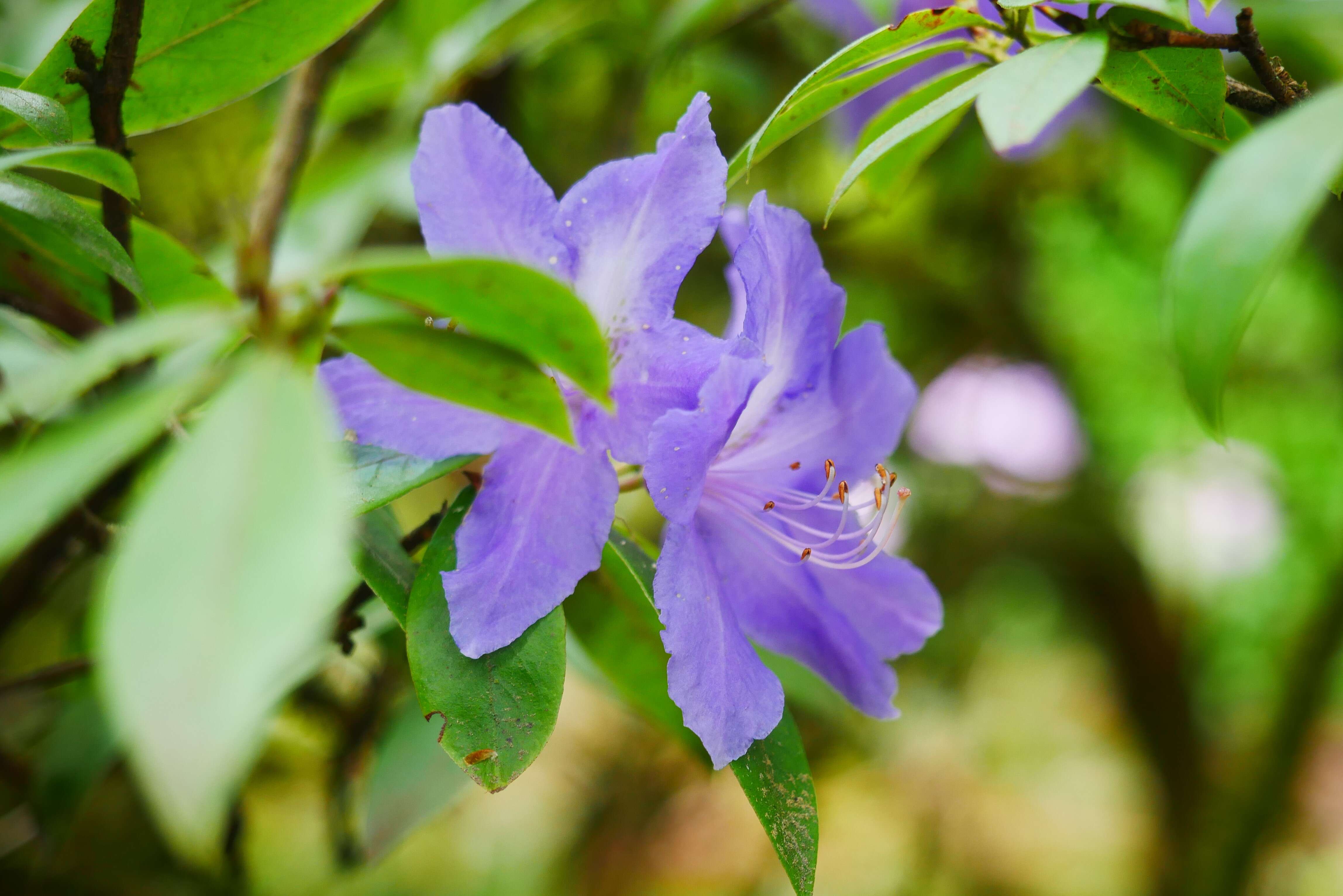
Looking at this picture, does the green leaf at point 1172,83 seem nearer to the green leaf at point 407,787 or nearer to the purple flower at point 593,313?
the purple flower at point 593,313

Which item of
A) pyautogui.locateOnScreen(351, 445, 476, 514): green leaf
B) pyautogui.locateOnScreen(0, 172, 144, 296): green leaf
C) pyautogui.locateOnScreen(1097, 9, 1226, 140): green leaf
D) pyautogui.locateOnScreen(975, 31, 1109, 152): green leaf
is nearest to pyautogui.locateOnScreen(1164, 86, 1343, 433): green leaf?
pyautogui.locateOnScreen(975, 31, 1109, 152): green leaf

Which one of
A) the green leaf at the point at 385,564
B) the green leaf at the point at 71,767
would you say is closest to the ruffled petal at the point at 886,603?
the green leaf at the point at 385,564

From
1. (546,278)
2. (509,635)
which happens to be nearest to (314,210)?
(509,635)

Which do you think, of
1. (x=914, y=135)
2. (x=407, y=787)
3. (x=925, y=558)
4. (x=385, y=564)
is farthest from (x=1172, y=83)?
(x=925, y=558)

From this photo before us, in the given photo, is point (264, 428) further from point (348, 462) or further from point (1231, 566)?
point (1231, 566)

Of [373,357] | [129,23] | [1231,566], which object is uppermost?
[129,23]
